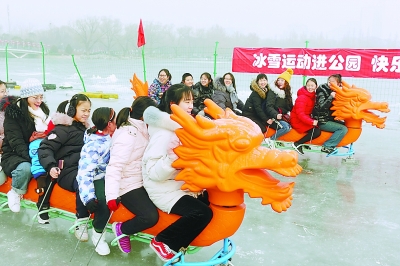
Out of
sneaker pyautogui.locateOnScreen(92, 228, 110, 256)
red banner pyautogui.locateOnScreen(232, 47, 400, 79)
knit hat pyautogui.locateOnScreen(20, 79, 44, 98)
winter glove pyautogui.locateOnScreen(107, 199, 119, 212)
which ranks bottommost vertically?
sneaker pyautogui.locateOnScreen(92, 228, 110, 256)

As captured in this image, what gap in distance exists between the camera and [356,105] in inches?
201

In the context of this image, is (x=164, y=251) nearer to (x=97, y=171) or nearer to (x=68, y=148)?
(x=97, y=171)

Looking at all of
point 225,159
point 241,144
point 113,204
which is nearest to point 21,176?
point 113,204

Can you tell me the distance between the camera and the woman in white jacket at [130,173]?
2521 millimetres

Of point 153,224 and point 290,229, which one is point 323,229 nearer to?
point 290,229

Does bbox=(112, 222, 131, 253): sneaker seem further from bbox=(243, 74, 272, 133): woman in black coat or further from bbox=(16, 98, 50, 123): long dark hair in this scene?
bbox=(243, 74, 272, 133): woman in black coat

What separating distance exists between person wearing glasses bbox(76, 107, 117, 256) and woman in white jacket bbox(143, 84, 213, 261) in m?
0.41

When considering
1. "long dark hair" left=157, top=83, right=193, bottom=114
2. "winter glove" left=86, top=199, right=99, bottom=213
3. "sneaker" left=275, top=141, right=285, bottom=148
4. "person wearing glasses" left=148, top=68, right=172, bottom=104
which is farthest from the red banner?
"winter glove" left=86, top=199, right=99, bottom=213

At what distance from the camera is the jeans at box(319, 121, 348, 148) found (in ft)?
17.2

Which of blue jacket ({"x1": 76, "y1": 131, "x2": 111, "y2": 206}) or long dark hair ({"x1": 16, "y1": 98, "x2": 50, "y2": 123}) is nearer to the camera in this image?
blue jacket ({"x1": 76, "y1": 131, "x2": 111, "y2": 206})

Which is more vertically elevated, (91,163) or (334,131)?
(91,163)

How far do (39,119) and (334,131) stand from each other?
3770 mm

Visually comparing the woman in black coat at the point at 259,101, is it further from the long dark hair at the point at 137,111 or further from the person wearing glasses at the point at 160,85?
the long dark hair at the point at 137,111

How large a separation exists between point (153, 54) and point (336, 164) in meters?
11.9
